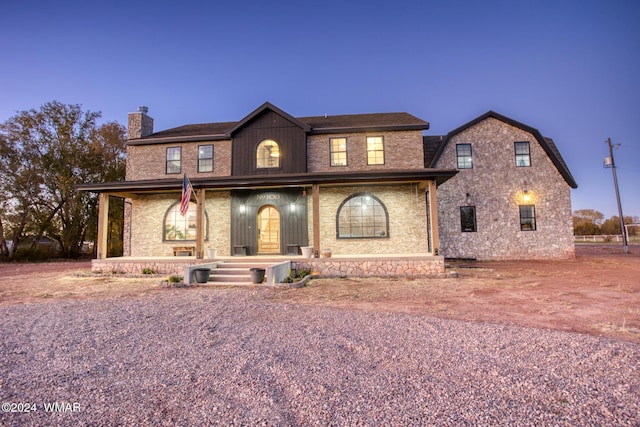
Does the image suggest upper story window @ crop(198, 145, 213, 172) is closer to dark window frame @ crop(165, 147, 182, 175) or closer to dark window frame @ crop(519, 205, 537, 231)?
dark window frame @ crop(165, 147, 182, 175)

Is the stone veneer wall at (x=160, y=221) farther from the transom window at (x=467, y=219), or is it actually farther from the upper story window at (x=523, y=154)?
the upper story window at (x=523, y=154)

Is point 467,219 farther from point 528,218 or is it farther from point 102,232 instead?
point 102,232

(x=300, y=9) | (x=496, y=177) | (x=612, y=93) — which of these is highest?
(x=612, y=93)

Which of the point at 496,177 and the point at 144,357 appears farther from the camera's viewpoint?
the point at 496,177

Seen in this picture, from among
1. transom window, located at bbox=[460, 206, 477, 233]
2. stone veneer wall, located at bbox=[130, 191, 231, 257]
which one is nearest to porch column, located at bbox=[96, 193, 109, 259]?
stone veneer wall, located at bbox=[130, 191, 231, 257]

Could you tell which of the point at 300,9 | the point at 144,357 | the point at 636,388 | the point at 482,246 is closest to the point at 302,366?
the point at 144,357

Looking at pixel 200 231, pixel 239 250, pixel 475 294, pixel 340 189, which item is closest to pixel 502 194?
Result: pixel 340 189

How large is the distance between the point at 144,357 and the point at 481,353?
3.92m

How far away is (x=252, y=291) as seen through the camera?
7816mm

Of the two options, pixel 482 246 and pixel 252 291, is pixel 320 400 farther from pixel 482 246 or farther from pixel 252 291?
pixel 482 246

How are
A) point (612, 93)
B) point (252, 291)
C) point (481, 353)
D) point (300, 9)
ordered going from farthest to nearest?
point (612, 93) → point (300, 9) → point (252, 291) → point (481, 353)

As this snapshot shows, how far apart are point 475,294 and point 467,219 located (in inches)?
364

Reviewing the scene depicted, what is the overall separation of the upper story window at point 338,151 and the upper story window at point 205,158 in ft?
18.5

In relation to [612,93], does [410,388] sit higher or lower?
lower
